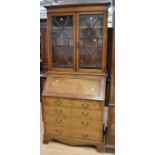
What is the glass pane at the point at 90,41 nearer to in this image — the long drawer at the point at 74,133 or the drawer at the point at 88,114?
the drawer at the point at 88,114

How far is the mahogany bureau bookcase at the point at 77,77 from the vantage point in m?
2.36

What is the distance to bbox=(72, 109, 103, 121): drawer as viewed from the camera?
91.7 inches

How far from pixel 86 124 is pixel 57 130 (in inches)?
17.3

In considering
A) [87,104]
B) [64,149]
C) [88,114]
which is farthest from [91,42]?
[64,149]

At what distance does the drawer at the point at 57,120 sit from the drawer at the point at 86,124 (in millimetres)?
89

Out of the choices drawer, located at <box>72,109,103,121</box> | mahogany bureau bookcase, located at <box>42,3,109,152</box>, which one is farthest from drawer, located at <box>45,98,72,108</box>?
drawer, located at <box>72,109,103,121</box>

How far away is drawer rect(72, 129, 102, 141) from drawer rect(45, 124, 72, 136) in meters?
0.09

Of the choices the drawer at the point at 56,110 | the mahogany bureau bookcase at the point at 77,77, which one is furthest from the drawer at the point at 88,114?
the drawer at the point at 56,110

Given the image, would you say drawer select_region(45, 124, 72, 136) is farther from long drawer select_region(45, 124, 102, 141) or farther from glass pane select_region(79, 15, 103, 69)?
glass pane select_region(79, 15, 103, 69)
